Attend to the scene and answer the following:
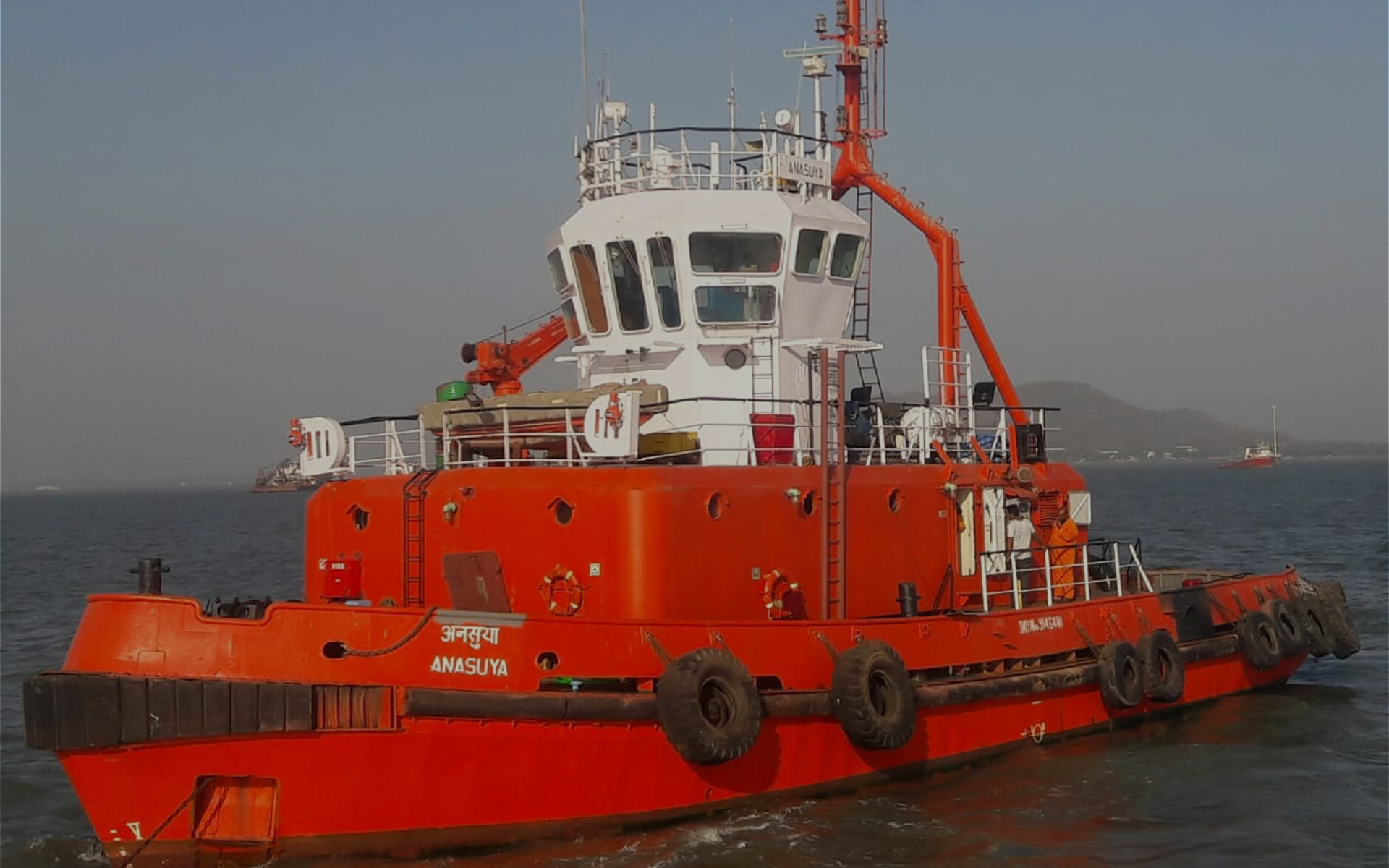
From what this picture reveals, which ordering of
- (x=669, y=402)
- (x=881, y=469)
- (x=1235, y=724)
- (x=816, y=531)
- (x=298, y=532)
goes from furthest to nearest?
(x=298, y=532)
(x=1235, y=724)
(x=881, y=469)
(x=816, y=531)
(x=669, y=402)

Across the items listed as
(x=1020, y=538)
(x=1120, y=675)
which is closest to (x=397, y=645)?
(x=1020, y=538)

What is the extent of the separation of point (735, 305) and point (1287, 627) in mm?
7090

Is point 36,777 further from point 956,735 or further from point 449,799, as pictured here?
point 956,735

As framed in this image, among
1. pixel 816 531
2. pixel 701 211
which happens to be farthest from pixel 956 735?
pixel 701 211

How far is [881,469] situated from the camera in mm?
10805

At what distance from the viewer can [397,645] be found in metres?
8.46

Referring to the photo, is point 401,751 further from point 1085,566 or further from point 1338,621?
point 1338,621

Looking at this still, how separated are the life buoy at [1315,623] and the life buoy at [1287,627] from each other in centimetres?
9

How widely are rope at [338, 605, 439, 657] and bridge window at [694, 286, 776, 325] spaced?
12.2 feet

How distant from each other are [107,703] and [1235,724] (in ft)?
32.0

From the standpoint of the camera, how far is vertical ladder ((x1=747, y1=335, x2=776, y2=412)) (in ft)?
36.7

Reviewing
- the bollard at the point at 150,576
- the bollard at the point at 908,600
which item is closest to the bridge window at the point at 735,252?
the bollard at the point at 908,600

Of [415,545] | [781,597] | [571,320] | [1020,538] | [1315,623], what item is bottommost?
[1315,623]

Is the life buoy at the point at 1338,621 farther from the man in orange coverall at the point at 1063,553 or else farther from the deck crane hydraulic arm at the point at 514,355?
the deck crane hydraulic arm at the point at 514,355
